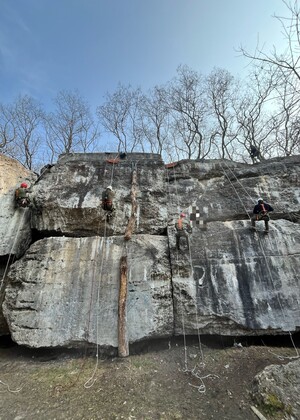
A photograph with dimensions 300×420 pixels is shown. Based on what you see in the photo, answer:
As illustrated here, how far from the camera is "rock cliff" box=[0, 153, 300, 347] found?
456cm

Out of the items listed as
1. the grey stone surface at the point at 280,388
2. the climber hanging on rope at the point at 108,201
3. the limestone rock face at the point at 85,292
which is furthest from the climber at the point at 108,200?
the grey stone surface at the point at 280,388

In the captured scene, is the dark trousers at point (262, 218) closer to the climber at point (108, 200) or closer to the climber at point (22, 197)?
the climber at point (108, 200)

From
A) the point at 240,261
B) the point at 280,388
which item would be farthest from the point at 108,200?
the point at 280,388

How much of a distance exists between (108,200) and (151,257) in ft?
5.97

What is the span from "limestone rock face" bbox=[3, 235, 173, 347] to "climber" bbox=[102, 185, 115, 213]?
2.74 ft

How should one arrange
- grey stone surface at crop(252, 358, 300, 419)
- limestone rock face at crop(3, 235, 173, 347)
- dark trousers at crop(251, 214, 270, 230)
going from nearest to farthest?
grey stone surface at crop(252, 358, 300, 419), limestone rock face at crop(3, 235, 173, 347), dark trousers at crop(251, 214, 270, 230)

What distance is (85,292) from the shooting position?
4797mm

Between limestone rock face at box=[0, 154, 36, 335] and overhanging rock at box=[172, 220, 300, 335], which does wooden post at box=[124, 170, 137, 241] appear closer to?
overhanging rock at box=[172, 220, 300, 335]

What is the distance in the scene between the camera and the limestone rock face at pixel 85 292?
4496mm

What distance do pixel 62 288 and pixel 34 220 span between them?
2064 millimetres

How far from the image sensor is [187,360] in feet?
14.2

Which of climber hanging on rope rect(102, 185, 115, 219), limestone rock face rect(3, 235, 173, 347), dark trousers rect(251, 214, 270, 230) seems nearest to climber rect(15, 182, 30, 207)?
limestone rock face rect(3, 235, 173, 347)

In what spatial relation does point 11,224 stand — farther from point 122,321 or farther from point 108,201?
point 122,321

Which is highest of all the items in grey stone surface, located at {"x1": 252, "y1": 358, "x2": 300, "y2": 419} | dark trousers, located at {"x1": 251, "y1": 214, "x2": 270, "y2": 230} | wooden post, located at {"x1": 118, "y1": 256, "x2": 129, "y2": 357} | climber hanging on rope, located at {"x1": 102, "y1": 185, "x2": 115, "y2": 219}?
climber hanging on rope, located at {"x1": 102, "y1": 185, "x2": 115, "y2": 219}
